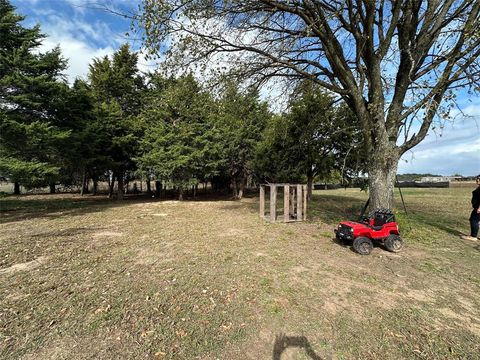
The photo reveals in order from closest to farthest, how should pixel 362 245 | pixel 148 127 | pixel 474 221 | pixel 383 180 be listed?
pixel 362 245, pixel 474 221, pixel 383 180, pixel 148 127

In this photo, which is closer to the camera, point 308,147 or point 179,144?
point 308,147

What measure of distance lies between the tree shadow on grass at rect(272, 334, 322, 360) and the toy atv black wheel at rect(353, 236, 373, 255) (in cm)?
315

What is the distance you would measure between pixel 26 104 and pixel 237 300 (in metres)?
12.7

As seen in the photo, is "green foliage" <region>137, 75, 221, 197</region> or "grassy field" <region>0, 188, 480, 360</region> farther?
"green foliage" <region>137, 75, 221, 197</region>

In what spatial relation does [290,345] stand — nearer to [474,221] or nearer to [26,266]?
[26,266]

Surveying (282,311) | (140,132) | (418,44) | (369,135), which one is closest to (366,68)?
(418,44)

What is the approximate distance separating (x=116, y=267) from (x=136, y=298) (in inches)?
57.5

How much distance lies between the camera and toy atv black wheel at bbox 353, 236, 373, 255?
17.1 ft

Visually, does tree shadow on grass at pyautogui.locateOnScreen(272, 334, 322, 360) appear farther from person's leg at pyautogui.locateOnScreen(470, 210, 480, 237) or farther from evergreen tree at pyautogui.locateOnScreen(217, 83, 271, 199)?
evergreen tree at pyautogui.locateOnScreen(217, 83, 271, 199)

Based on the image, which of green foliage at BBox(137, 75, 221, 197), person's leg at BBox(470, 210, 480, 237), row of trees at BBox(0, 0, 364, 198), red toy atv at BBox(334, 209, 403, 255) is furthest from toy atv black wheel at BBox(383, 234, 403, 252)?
green foliage at BBox(137, 75, 221, 197)

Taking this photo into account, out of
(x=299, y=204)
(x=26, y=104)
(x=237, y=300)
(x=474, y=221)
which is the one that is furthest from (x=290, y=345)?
(x=26, y=104)

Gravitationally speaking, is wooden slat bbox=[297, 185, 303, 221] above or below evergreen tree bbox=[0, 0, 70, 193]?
below

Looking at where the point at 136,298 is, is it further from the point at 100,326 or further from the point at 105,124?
the point at 105,124

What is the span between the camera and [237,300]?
11.2ft
